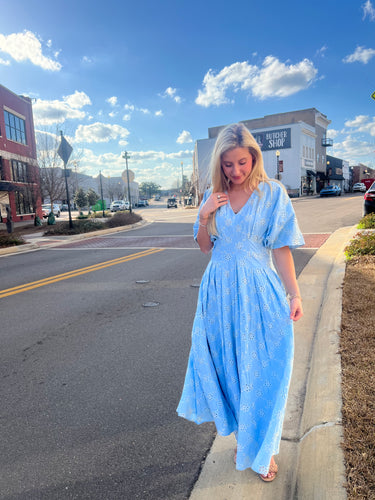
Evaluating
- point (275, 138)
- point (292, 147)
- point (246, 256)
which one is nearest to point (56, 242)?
point (246, 256)

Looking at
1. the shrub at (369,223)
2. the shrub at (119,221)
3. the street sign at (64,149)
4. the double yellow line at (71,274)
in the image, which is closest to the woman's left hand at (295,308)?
the double yellow line at (71,274)

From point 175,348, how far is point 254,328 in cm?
209

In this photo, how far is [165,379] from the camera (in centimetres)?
316

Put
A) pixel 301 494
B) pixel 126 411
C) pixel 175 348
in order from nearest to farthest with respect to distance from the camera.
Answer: pixel 301 494, pixel 126 411, pixel 175 348

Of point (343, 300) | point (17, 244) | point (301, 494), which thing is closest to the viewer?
point (301, 494)

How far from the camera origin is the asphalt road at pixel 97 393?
2.06 m

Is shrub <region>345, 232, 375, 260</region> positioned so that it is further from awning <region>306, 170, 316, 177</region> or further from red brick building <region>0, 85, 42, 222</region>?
awning <region>306, 170, 316, 177</region>

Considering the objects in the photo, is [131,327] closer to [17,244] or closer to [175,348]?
[175,348]

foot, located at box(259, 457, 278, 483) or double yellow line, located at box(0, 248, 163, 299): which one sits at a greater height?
double yellow line, located at box(0, 248, 163, 299)

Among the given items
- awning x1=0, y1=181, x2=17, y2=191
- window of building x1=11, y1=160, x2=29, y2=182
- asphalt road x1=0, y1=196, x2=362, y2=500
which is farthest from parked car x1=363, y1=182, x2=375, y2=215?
window of building x1=11, y1=160, x2=29, y2=182

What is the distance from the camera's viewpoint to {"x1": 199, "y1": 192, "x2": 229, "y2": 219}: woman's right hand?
195 centimetres

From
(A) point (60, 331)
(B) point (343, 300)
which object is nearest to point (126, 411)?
(A) point (60, 331)

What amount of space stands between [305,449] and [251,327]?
2.95 feet

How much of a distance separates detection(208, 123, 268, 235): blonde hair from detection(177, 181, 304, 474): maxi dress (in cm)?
5
